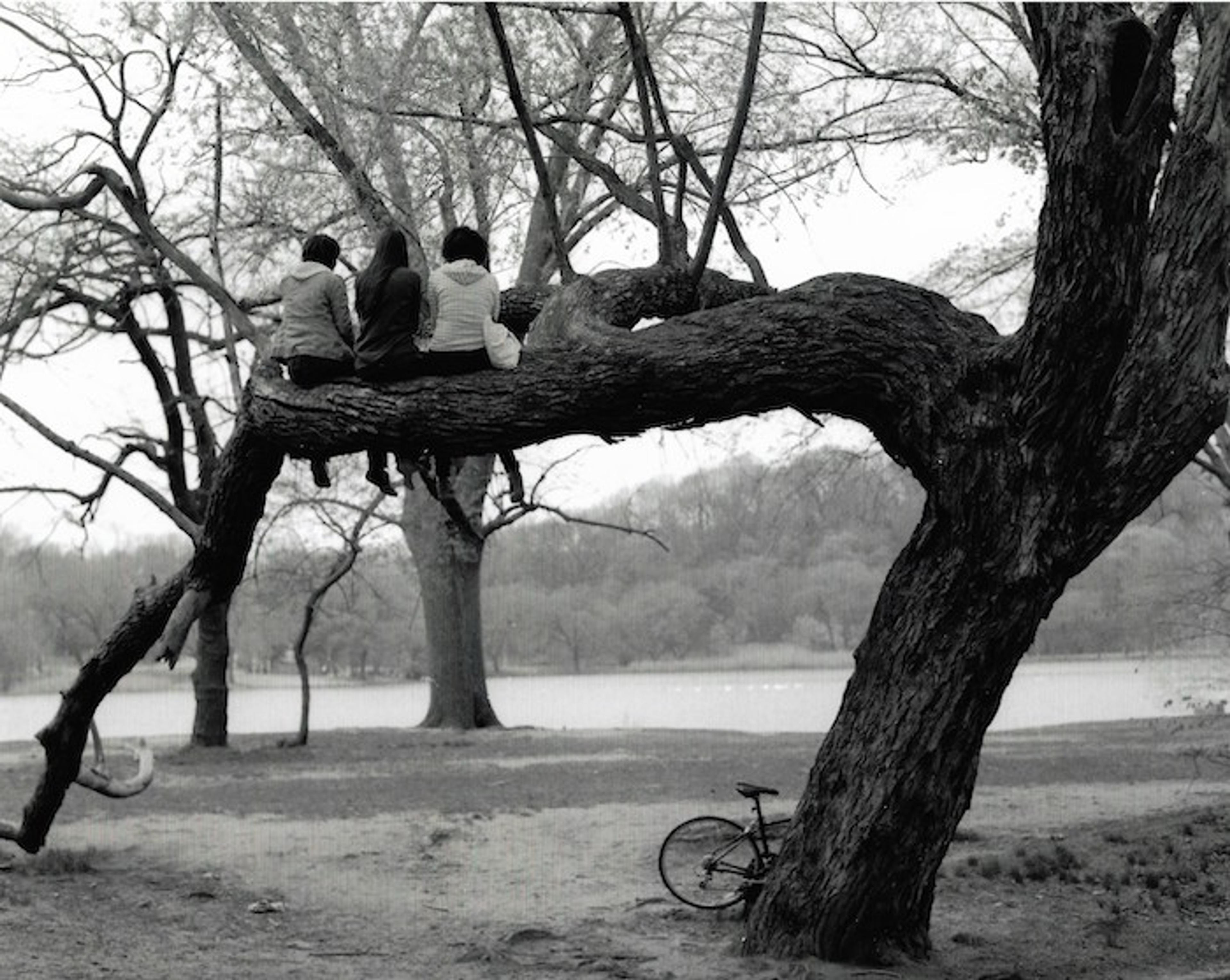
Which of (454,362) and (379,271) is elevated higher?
(379,271)

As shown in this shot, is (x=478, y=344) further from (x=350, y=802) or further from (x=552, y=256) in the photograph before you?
(x=552, y=256)

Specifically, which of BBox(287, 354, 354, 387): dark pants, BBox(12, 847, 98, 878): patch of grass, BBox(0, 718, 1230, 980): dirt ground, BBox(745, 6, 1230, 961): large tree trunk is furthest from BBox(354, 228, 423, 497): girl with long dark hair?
BBox(12, 847, 98, 878): patch of grass

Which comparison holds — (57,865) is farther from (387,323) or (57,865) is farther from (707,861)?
(387,323)

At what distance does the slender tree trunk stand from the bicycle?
42.9 feet

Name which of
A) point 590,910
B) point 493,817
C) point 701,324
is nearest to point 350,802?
point 493,817

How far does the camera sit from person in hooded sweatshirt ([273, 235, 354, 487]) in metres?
7.85

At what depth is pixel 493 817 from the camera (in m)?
13.9

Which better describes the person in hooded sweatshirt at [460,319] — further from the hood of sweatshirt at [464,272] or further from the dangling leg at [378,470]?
the dangling leg at [378,470]

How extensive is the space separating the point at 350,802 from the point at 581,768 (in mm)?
3819

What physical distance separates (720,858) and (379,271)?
3.88 metres

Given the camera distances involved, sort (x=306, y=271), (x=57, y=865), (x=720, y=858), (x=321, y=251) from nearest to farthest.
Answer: (x=306, y=271)
(x=321, y=251)
(x=720, y=858)
(x=57, y=865)

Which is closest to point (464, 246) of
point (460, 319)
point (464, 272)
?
point (464, 272)

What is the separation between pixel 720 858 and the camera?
908cm

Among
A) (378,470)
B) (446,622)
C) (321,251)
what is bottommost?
(446,622)
